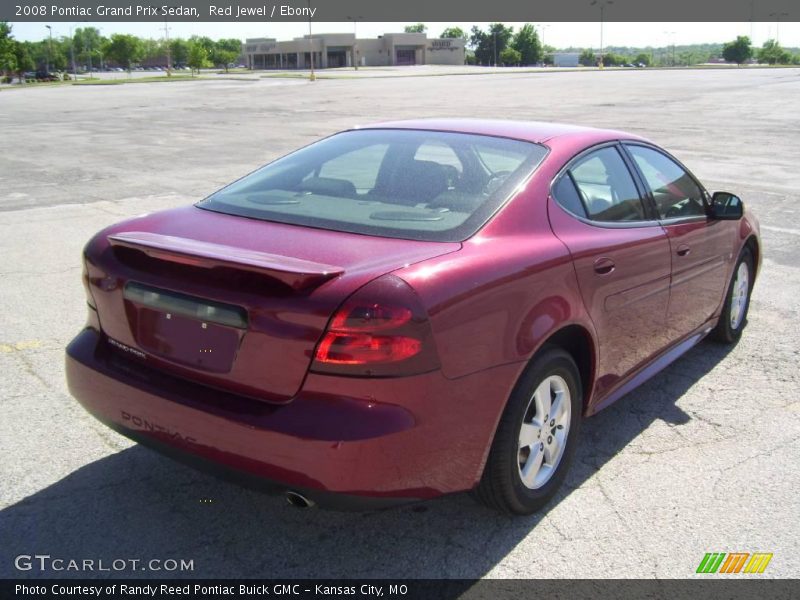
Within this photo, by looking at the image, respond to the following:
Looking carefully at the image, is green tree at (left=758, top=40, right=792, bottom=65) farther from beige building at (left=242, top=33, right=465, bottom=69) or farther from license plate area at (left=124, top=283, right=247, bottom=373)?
license plate area at (left=124, top=283, right=247, bottom=373)

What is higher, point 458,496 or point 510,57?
point 510,57

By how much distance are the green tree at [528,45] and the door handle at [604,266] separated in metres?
149

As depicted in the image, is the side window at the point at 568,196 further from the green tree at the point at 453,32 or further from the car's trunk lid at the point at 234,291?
the green tree at the point at 453,32

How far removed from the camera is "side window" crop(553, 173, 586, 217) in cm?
343

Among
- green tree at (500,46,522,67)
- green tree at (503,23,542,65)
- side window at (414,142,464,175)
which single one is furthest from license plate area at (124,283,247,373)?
green tree at (503,23,542,65)

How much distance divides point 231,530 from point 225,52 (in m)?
157

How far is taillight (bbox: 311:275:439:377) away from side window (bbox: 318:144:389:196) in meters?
1.07

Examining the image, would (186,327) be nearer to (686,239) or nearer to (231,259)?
(231,259)

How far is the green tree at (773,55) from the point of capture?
146m

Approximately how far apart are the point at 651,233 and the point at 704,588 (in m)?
1.76

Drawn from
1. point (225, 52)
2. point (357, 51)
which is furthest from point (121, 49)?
point (357, 51)

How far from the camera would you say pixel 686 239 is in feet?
13.9

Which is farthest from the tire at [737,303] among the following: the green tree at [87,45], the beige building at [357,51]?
the green tree at [87,45]

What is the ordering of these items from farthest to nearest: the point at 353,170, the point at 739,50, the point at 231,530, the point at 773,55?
the point at 773,55 < the point at 739,50 < the point at 353,170 < the point at 231,530
